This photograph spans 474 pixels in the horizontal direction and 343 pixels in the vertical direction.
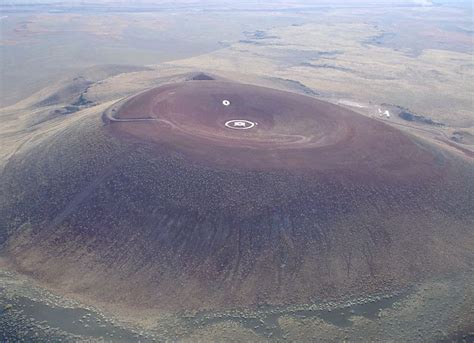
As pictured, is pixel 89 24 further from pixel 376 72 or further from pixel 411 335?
pixel 411 335

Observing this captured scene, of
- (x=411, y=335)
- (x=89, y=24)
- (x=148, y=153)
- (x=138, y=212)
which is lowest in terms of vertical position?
(x=411, y=335)

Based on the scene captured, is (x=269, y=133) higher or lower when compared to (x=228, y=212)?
higher

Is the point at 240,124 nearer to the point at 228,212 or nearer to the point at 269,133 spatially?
the point at 269,133

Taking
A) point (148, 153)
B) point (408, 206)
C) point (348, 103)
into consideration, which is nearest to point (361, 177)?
point (408, 206)

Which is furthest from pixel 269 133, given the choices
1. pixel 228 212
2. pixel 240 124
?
pixel 228 212

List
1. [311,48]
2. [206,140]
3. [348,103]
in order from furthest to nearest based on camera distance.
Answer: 1. [311,48]
2. [348,103]
3. [206,140]

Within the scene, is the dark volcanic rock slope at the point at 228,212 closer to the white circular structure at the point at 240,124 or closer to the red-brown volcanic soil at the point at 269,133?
the red-brown volcanic soil at the point at 269,133
